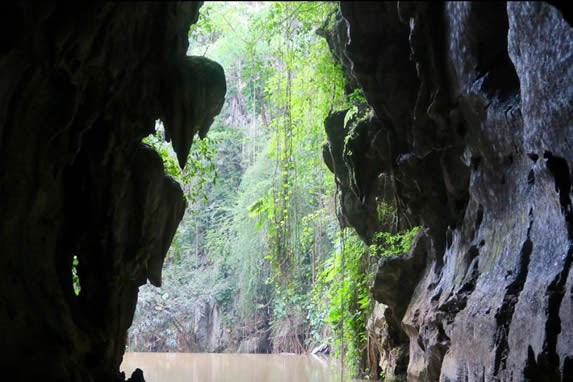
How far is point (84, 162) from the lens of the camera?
748cm

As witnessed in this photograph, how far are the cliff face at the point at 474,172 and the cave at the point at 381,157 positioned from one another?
0.02m

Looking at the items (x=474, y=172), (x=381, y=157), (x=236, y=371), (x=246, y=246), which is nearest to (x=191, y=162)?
(x=381, y=157)

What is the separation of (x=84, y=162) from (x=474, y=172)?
15.0ft

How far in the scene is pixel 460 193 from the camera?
9.29 meters

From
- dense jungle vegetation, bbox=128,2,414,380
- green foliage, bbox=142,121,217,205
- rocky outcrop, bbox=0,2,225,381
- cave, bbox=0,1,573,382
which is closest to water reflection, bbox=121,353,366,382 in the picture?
dense jungle vegetation, bbox=128,2,414,380

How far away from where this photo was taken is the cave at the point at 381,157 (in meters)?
5.83

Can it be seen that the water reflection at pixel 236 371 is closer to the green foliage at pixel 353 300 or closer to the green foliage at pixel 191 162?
the green foliage at pixel 353 300

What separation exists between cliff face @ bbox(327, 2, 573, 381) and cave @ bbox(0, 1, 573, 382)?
0.02 meters

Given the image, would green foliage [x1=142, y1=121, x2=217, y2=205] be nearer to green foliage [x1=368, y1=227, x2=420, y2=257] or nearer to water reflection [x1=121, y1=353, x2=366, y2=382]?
green foliage [x1=368, y1=227, x2=420, y2=257]

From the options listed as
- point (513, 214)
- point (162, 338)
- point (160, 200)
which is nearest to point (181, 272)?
point (162, 338)

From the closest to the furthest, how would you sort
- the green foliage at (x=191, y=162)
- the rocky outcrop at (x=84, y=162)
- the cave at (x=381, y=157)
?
the rocky outcrop at (x=84, y=162)
the cave at (x=381, y=157)
the green foliage at (x=191, y=162)

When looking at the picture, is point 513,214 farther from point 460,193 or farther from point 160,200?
point 160,200

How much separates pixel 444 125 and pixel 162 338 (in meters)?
21.8

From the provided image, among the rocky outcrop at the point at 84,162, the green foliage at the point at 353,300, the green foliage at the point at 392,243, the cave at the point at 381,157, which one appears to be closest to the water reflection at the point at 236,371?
the green foliage at the point at 353,300
